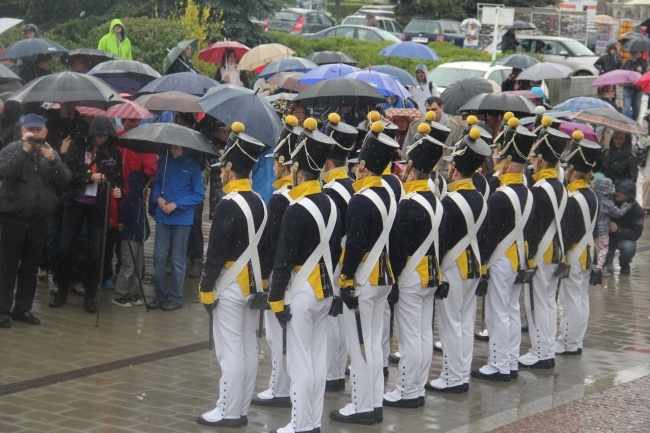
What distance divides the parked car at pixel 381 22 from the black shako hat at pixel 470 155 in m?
31.4

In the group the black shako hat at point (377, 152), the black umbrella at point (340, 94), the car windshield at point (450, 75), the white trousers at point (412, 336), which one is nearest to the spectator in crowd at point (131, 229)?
the black umbrella at point (340, 94)

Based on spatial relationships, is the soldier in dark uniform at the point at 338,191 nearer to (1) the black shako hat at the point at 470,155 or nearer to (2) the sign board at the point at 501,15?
(1) the black shako hat at the point at 470,155

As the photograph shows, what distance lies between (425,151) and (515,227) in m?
1.45

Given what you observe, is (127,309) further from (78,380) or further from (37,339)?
(78,380)

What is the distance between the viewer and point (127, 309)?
39.7 ft

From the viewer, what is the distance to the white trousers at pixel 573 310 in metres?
11.1

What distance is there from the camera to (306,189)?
8297 mm

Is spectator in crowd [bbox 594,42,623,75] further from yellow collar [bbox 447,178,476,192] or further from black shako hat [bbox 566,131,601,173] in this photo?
yellow collar [bbox 447,178,476,192]

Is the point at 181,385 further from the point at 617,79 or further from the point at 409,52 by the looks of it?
the point at 409,52

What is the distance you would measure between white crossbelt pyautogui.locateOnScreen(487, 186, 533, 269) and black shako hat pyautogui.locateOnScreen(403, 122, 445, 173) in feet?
3.84

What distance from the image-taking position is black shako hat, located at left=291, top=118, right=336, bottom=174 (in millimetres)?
8289

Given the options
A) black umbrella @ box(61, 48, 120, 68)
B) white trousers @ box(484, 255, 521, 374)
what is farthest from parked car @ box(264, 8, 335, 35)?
white trousers @ box(484, 255, 521, 374)

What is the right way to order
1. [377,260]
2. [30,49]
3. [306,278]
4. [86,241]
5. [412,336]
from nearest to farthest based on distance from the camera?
[306,278]
[377,260]
[412,336]
[86,241]
[30,49]

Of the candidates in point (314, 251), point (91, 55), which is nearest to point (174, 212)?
point (314, 251)
